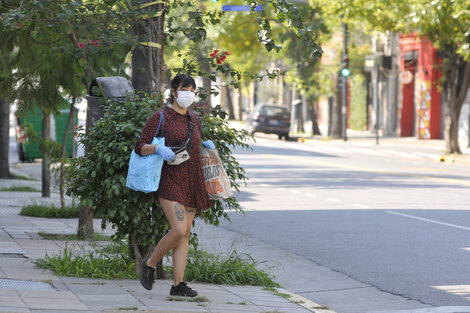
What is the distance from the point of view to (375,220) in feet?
47.6

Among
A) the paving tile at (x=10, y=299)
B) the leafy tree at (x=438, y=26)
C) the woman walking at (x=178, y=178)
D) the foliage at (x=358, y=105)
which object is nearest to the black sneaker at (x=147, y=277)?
the woman walking at (x=178, y=178)

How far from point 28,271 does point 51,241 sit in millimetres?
2649

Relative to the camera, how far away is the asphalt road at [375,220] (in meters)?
9.95

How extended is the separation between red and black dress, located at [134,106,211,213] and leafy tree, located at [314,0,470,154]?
21.9 metres

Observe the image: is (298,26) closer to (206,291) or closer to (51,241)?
(206,291)

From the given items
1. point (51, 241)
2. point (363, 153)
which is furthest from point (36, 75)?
point (363, 153)

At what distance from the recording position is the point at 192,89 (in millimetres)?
7582

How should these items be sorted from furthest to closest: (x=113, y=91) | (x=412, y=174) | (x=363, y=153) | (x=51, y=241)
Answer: (x=363, y=153), (x=412, y=174), (x=51, y=241), (x=113, y=91)

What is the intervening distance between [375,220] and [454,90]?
18.2 meters

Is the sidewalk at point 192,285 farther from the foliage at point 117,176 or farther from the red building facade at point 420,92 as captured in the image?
the red building facade at point 420,92

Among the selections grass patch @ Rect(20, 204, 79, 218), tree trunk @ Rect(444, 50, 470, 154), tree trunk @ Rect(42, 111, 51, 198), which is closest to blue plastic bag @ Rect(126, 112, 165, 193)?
grass patch @ Rect(20, 204, 79, 218)

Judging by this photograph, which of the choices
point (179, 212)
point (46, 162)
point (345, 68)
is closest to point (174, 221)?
point (179, 212)

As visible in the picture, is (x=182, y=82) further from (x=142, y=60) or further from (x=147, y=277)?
(x=142, y=60)

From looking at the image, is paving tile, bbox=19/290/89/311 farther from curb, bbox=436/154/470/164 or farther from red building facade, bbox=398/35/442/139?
red building facade, bbox=398/35/442/139
